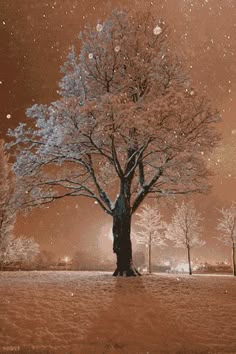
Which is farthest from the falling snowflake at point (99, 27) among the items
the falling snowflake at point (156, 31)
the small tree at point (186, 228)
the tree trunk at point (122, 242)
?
the small tree at point (186, 228)

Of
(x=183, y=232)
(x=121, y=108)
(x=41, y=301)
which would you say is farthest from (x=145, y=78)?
(x=183, y=232)

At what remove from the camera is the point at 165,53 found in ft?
51.4

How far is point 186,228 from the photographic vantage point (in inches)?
1334

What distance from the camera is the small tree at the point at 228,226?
34.8 meters

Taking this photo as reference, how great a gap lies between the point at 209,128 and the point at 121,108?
4765mm

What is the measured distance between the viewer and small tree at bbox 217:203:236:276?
1370 inches

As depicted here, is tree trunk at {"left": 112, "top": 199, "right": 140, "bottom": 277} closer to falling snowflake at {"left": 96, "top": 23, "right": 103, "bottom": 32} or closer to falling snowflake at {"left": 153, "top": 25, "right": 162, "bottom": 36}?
falling snowflake at {"left": 96, "top": 23, "right": 103, "bottom": 32}

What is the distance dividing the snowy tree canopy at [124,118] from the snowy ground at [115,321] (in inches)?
258

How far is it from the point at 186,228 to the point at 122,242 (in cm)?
2011

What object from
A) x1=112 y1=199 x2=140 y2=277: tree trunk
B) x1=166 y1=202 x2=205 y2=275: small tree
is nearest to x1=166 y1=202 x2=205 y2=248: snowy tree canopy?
x1=166 y1=202 x2=205 y2=275: small tree

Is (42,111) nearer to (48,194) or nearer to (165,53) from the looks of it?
(48,194)

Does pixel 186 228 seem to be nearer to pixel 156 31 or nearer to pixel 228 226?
pixel 228 226

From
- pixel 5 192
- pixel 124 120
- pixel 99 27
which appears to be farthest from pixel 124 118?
pixel 5 192

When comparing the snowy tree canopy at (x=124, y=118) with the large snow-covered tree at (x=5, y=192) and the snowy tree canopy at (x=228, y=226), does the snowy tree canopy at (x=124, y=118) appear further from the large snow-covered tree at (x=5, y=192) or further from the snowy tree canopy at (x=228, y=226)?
the snowy tree canopy at (x=228, y=226)
